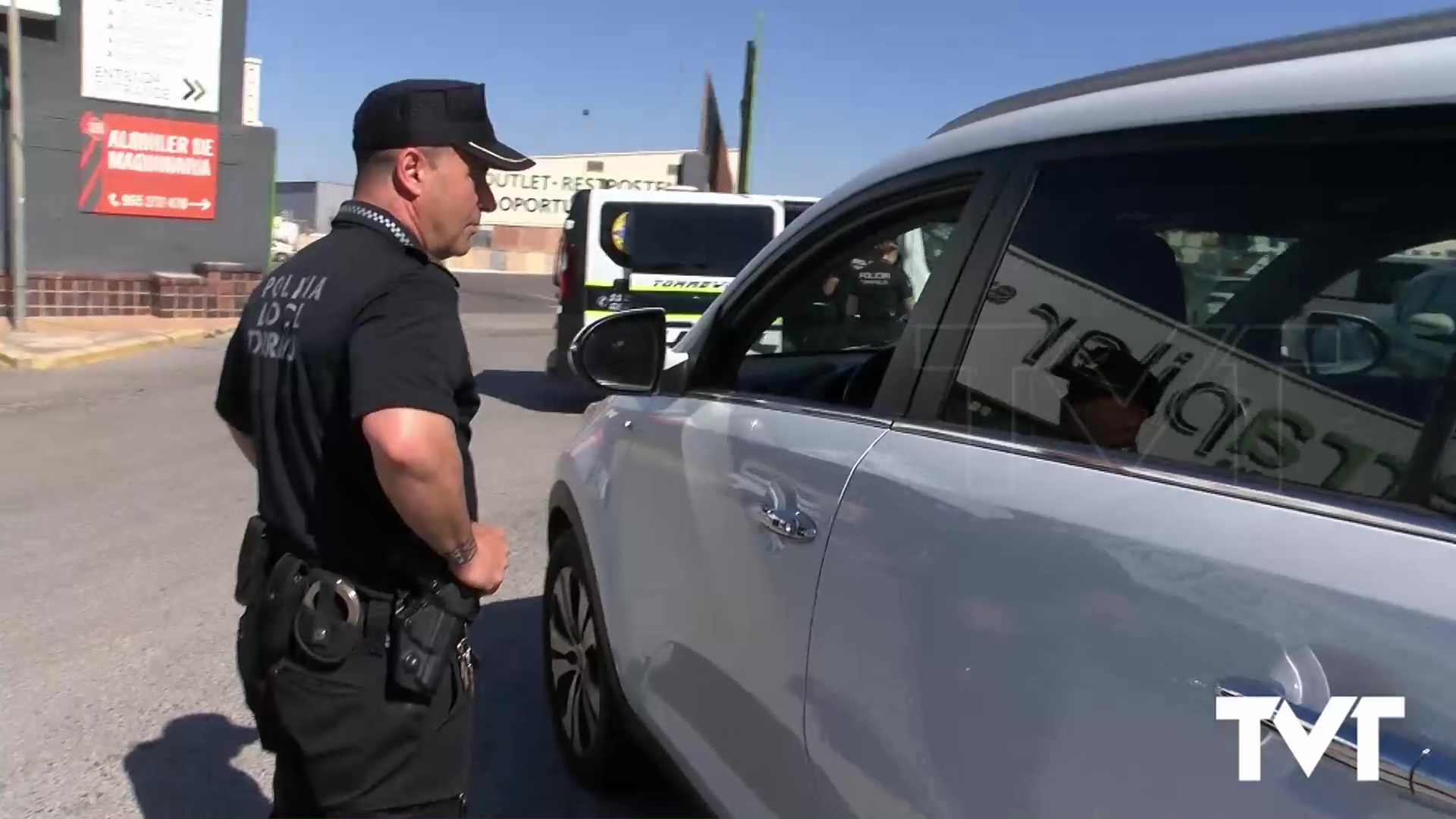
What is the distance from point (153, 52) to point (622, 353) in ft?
51.4

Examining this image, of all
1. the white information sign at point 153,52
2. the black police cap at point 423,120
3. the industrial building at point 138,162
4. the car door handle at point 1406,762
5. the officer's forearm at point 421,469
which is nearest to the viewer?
the car door handle at point 1406,762

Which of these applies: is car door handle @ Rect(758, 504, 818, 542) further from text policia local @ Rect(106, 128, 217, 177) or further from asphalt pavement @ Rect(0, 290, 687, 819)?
text policia local @ Rect(106, 128, 217, 177)

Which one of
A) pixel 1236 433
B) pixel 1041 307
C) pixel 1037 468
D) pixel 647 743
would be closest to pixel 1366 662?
pixel 1236 433

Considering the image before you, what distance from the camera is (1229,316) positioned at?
1656mm

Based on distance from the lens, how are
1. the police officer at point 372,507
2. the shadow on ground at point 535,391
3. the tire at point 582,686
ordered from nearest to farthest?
the police officer at point 372,507 → the tire at point 582,686 → the shadow on ground at point 535,391

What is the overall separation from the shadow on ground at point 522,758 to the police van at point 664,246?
5.86 metres

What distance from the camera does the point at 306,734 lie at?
2074 millimetres

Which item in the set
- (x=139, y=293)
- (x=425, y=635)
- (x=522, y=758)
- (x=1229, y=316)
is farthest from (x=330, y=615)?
(x=139, y=293)

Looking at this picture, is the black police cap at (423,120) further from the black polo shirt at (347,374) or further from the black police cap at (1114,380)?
the black police cap at (1114,380)

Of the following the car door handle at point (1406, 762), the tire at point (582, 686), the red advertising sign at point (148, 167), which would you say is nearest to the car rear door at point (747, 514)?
the tire at point (582, 686)

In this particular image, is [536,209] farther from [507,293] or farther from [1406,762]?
[1406,762]

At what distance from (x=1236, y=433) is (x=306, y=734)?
5.24 feet

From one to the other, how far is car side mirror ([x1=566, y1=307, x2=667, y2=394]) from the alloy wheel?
0.62 metres

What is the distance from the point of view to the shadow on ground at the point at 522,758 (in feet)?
11.0
